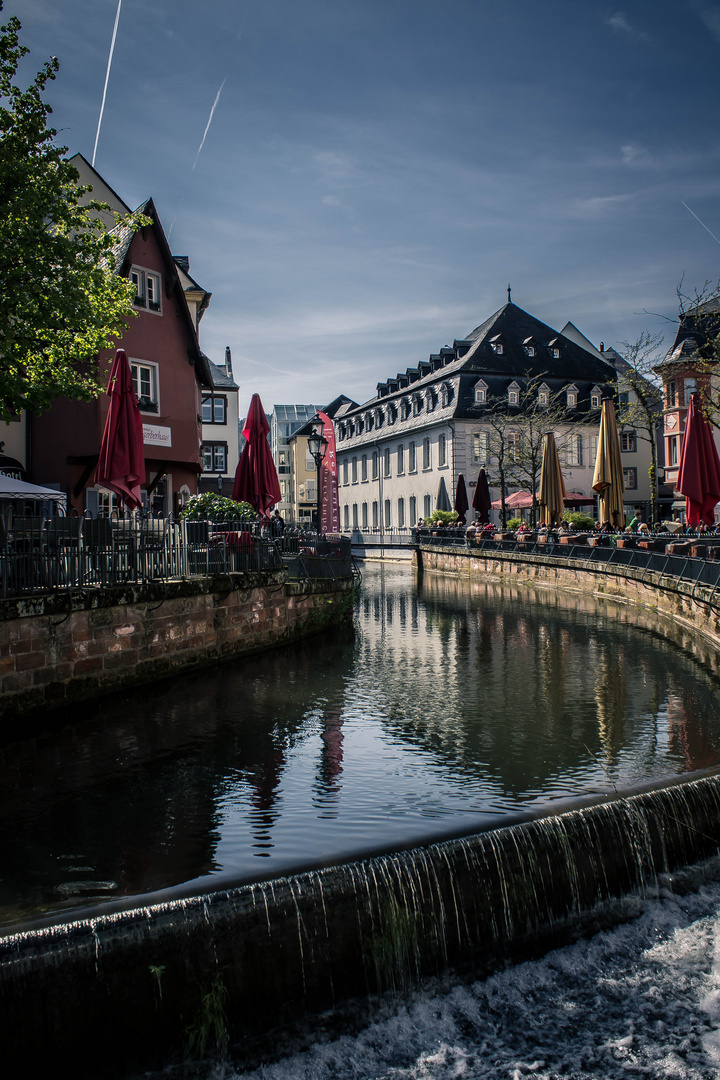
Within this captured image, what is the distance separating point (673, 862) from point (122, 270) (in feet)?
62.3

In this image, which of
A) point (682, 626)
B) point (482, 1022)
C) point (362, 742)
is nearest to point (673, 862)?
point (482, 1022)

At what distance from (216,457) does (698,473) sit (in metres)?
24.6

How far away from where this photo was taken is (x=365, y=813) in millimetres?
6820

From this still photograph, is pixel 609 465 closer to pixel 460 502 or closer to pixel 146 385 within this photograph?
pixel 146 385

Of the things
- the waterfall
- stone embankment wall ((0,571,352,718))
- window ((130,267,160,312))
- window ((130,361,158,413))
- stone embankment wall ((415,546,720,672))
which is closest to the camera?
the waterfall

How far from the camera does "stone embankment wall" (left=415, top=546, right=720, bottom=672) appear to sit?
14.7 m

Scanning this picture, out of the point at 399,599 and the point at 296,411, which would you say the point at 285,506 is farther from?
the point at 399,599

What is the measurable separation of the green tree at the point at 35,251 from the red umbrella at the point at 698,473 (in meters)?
12.6

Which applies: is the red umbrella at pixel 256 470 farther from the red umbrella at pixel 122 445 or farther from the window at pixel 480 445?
the window at pixel 480 445

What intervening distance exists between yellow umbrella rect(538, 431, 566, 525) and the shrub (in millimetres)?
12997

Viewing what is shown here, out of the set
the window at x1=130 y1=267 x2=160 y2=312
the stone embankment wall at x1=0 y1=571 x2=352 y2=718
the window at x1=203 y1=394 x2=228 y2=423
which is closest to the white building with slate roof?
the window at x1=203 y1=394 x2=228 y2=423

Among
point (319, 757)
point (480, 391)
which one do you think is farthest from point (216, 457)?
point (319, 757)

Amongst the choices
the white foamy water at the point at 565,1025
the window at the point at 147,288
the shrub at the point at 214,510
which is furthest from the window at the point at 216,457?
the white foamy water at the point at 565,1025

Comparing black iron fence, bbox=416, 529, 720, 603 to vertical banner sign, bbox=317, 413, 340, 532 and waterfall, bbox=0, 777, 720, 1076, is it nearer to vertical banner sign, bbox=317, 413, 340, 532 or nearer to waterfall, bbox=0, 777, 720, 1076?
vertical banner sign, bbox=317, 413, 340, 532
